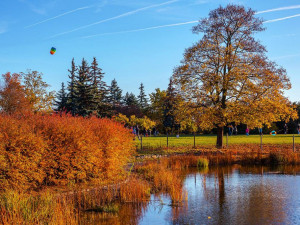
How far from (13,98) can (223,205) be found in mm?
37569

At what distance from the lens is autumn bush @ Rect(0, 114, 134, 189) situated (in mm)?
9117

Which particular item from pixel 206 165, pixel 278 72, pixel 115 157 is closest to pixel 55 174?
pixel 115 157

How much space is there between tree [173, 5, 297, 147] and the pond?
31.6ft

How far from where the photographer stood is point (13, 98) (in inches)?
1638

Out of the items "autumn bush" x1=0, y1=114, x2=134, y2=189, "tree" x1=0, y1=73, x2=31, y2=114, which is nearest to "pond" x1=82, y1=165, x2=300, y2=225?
"autumn bush" x1=0, y1=114, x2=134, y2=189

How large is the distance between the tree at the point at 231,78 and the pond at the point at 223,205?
9633 mm

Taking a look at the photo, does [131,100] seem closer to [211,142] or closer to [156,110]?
[156,110]

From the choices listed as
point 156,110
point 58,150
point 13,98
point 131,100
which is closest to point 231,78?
point 58,150

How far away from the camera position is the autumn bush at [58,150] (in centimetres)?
912

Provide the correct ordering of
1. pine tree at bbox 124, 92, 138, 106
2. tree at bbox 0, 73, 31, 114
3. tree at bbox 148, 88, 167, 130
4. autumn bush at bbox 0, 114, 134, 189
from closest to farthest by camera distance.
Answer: autumn bush at bbox 0, 114, 134, 189
tree at bbox 0, 73, 31, 114
tree at bbox 148, 88, 167, 130
pine tree at bbox 124, 92, 138, 106

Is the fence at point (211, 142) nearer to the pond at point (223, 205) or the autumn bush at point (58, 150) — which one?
the pond at point (223, 205)

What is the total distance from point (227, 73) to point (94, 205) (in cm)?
1675

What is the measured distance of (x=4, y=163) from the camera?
8.76 metres

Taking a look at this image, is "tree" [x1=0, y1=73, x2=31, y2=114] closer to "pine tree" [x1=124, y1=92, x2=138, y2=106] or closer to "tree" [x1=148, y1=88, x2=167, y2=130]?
"tree" [x1=148, y1=88, x2=167, y2=130]
